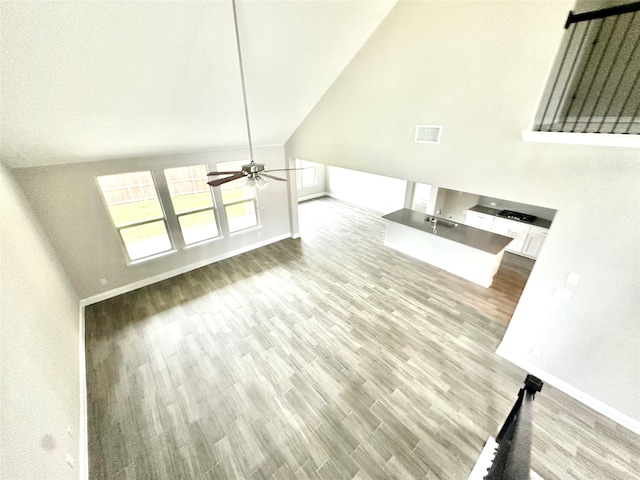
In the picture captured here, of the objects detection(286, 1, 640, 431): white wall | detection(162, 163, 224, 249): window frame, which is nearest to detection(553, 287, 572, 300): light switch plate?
detection(286, 1, 640, 431): white wall

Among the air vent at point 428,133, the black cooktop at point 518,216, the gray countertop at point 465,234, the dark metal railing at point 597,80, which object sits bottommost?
the gray countertop at point 465,234

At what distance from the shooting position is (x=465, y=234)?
5.55 meters

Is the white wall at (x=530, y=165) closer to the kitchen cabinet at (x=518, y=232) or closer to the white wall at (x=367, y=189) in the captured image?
the kitchen cabinet at (x=518, y=232)

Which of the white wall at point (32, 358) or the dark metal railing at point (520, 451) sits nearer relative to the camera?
the dark metal railing at point (520, 451)

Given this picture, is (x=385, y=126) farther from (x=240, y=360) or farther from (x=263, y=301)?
(x=240, y=360)

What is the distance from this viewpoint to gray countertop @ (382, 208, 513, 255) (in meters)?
5.08

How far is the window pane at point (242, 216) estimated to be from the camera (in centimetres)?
634

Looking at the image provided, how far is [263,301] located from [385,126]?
3.79m

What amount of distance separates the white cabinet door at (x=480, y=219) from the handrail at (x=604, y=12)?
17.1 feet

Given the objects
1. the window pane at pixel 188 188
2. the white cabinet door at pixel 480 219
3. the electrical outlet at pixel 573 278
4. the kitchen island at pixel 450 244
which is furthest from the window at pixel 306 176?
the electrical outlet at pixel 573 278

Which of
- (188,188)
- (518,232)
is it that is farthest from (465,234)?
(188,188)

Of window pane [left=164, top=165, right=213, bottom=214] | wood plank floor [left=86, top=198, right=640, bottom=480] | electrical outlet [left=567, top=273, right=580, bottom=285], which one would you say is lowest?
wood plank floor [left=86, top=198, right=640, bottom=480]

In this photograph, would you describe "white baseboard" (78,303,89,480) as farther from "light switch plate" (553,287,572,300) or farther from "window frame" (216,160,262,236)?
"light switch plate" (553,287,572,300)

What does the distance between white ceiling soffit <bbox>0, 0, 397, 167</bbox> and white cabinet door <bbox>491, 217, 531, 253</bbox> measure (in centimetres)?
561
